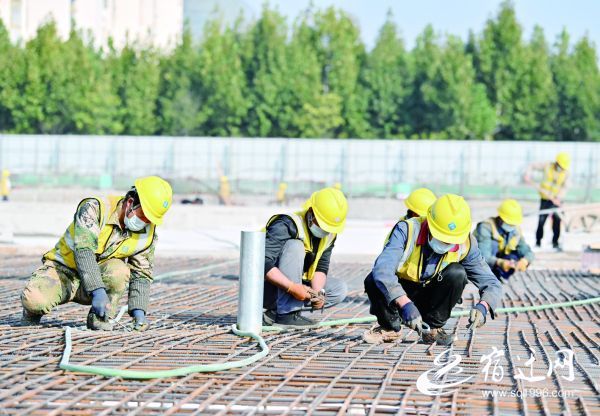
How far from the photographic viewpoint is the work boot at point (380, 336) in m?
5.93

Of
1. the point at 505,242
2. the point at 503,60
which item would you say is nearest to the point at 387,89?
the point at 503,60

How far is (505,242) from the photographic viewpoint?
29.3 ft

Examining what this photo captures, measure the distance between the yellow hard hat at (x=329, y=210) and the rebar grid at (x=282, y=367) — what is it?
2.15ft

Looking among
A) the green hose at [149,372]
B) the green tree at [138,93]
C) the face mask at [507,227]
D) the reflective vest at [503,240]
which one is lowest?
the green hose at [149,372]

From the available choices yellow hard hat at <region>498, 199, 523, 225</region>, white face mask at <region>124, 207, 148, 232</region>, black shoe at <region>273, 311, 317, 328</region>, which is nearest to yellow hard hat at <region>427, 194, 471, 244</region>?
black shoe at <region>273, 311, 317, 328</region>

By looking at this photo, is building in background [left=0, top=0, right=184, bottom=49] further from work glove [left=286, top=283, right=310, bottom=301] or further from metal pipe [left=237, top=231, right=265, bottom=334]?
metal pipe [left=237, top=231, right=265, bottom=334]

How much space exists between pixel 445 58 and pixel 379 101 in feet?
8.85

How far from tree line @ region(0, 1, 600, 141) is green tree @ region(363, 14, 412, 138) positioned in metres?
0.05

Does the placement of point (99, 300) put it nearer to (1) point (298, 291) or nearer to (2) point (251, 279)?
(2) point (251, 279)

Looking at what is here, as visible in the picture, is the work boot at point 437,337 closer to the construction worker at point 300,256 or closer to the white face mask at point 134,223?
the construction worker at point 300,256

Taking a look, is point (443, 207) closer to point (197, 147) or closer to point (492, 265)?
point (492, 265)

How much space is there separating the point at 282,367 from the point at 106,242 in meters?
1.45

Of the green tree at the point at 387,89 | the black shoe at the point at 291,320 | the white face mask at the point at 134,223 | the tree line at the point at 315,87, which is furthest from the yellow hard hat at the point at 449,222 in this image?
the green tree at the point at 387,89

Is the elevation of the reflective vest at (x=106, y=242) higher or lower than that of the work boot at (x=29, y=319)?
higher
